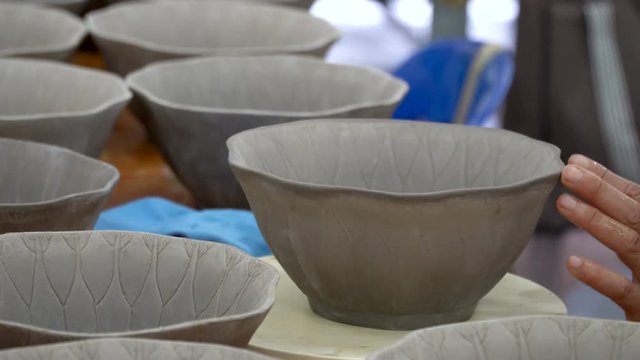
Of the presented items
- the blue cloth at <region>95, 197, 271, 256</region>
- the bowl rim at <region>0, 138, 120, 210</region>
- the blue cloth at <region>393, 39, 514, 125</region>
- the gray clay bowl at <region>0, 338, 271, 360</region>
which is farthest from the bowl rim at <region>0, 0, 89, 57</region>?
the gray clay bowl at <region>0, 338, 271, 360</region>

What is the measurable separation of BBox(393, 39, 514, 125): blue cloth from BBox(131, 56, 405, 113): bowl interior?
0.47 metres

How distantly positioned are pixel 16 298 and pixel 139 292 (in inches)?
3.6

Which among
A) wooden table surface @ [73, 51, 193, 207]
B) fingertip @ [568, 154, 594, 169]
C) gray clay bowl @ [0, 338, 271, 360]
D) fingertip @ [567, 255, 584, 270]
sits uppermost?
gray clay bowl @ [0, 338, 271, 360]

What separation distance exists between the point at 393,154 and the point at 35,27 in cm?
83

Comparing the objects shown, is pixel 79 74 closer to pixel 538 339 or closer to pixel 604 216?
pixel 604 216

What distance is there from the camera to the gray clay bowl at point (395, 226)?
987mm

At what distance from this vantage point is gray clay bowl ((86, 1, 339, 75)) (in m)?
1.79

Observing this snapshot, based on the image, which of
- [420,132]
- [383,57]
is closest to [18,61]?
[420,132]

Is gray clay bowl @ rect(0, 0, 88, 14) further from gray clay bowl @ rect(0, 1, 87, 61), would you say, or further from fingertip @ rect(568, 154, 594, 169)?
fingertip @ rect(568, 154, 594, 169)

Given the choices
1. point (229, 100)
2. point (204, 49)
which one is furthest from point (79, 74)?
point (204, 49)

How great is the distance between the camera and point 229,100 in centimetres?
158

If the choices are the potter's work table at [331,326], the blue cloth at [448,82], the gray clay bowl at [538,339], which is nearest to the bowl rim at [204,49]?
the blue cloth at [448,82]

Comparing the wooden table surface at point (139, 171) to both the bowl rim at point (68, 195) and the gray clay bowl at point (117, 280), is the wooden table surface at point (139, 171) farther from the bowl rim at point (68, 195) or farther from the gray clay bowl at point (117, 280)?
the gray clay bowl at point (117, 280)

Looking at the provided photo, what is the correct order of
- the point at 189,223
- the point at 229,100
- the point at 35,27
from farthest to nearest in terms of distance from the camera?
1. the point at 35,27
2. the point at 229,100
3. the point at 189,223
